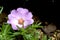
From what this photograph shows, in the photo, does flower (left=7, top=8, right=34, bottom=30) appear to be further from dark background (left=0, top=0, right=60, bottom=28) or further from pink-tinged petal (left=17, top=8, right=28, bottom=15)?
dark background (left=0, top=0, right=60, bottom=28)

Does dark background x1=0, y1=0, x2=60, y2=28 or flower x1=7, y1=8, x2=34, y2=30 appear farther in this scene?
dark background x1=0, y1=0, x2=60, y2=28

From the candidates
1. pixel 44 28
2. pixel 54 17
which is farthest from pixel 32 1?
pixel 44 28

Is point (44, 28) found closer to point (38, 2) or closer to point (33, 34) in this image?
point (33, 34)

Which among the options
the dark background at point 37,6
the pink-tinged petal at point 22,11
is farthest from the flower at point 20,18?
the dark background at point 37,6

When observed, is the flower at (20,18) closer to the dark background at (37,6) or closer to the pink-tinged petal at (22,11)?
the pink-tinged petal at (22,11)

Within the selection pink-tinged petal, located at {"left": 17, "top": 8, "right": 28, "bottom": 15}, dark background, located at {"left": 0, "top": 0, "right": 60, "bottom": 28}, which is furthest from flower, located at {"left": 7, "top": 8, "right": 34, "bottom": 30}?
dark background, located at {"left": 0, "top": 0, "right": 60, "bottom": 28}

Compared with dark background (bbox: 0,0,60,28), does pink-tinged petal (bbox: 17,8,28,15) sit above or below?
below

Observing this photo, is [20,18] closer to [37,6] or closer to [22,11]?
[22,11]

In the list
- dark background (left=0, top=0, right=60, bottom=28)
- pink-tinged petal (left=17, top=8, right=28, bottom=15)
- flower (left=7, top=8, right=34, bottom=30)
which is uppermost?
dark background (left=0, top=0, right=60, bottom=28)
